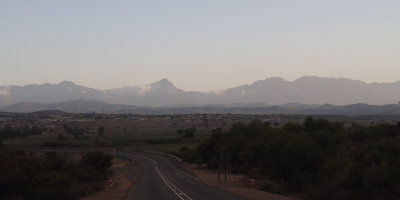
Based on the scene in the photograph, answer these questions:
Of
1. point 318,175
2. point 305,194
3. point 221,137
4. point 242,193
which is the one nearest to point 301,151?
point 318,175

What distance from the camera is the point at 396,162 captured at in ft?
90.3

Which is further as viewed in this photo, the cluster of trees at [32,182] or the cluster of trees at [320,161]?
the cluster of trees at [32,182]

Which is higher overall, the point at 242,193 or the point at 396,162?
the point at 396,162

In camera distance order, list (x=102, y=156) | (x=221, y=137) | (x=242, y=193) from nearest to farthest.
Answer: (x=242, y=193) → (x=102, y=156) → (x=221, y=137)

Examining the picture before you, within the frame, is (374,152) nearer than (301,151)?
Yes

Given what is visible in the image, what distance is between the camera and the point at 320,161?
128 feet

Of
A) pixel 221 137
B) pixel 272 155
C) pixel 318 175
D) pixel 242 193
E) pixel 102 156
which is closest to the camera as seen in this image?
pixel 242 193

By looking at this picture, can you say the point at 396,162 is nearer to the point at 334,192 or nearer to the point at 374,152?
the point at 374,152

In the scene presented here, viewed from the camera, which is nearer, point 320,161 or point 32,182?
point 32,182

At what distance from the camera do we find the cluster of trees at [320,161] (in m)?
26.8

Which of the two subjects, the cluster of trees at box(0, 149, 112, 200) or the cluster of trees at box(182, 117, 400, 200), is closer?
the cluster of trees at box(182, 117, 400, 200)

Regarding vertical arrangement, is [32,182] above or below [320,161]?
below

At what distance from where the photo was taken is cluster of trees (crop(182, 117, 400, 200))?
87.8 feet

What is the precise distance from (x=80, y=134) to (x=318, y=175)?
104104mm
